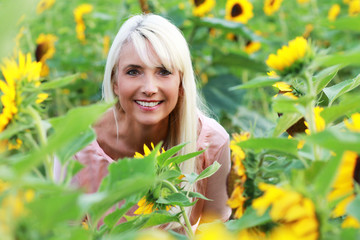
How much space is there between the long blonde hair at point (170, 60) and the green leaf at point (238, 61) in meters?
1.03

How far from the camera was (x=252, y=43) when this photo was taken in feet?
9.22

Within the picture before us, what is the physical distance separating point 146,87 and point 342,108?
817 millimetres

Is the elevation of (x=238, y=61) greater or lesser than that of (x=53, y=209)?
lesser

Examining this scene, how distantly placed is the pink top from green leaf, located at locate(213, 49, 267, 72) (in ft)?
3.19

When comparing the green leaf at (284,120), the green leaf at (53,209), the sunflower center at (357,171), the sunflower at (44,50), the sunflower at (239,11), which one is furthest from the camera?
the sunflower at (239,11)

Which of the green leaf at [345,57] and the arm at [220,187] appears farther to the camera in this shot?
the arm at [220,187]

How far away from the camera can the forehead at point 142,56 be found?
1.29 metres

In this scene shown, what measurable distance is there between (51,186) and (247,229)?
223 millimetres

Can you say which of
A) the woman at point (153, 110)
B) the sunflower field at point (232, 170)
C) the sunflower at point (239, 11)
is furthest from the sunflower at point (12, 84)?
the sunflower at point (239, 11)

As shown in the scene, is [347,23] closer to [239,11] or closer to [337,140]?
[337,140]

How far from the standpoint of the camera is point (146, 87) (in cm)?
130

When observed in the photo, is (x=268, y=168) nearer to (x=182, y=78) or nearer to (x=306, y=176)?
(x=306, y=176)

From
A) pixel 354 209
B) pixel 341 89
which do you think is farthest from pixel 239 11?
pixel 354 209

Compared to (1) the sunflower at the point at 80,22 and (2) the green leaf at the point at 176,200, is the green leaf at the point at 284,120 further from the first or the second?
(1) the sunflower at the point at 80,22
